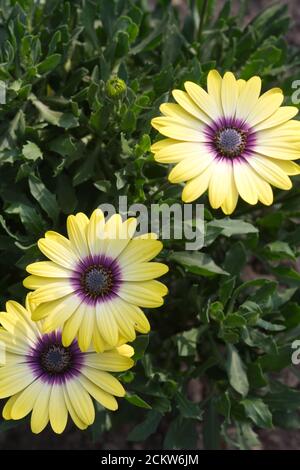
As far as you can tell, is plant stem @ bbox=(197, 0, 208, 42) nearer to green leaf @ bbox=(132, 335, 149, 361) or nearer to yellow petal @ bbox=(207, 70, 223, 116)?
yellow petal @ bbox=(207, 70, 223, 116)

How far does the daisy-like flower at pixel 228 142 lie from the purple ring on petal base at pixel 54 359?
2.04 ft

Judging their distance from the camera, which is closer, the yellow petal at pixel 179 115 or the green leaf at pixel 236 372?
the yellow petal at pixel 179 115

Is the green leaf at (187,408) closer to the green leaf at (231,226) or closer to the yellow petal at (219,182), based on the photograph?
the green leaf at (231,226)

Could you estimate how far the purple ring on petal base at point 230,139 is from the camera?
213 cm

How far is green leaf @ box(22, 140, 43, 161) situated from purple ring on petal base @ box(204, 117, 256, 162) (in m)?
0.64

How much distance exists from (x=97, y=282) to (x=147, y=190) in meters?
0.73

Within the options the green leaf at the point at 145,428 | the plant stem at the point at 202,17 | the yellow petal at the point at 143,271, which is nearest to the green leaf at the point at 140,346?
the yellow petal at the point at 143,271

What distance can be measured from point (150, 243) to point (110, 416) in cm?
113

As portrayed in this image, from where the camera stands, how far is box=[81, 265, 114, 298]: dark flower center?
205 cm

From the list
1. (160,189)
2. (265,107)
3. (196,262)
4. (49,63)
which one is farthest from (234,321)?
(49,63)

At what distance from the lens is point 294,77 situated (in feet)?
9.78

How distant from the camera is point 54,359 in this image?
2125 mm

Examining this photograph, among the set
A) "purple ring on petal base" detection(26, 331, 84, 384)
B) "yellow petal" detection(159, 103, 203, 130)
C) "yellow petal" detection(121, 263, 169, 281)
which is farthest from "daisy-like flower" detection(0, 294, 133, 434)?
"yellow petal" detection(159, 103, 203, 130)

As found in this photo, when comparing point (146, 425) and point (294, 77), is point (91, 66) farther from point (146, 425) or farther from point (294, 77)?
point (146, 425)
